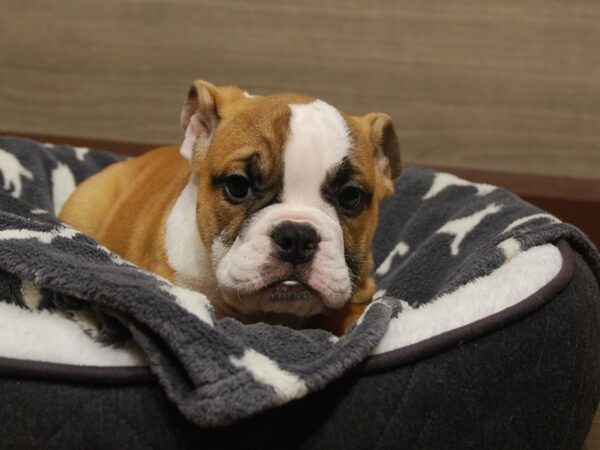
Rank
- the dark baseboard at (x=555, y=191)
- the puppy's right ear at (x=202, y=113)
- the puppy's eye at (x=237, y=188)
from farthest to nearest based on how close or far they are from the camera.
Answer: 1. the dark baseboard at (x=555, y=191)
2. the puppy's right ear at (x=202, y=113)
3. the puppy's eye at (x=237, y=188)

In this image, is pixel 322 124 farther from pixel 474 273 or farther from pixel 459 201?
pixel 459 201

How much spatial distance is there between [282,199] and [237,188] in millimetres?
104

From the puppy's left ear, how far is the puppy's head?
106 mm

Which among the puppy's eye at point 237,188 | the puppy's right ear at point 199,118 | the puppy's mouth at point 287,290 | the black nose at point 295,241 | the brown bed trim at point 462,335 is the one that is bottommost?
the puppy's mouth at point 287,290

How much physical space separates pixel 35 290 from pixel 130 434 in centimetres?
33

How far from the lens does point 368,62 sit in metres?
2.84

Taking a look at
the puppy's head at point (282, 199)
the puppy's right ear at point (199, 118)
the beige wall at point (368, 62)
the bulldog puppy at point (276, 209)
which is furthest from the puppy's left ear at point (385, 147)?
the beige wall at point (368, 62)

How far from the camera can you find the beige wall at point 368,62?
9.09ft

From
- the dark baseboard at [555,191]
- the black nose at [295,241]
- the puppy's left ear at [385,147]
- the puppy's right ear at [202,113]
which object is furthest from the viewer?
the dark baseboard at [555,191]

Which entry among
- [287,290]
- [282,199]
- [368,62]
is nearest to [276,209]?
[282,199]

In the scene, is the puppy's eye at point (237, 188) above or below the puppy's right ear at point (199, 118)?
below

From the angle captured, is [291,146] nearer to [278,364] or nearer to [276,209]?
[276,209]

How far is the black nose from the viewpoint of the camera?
1446mm

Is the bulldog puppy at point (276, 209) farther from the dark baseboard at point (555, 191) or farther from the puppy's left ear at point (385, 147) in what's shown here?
the dark baseboard at point (555, 191)
